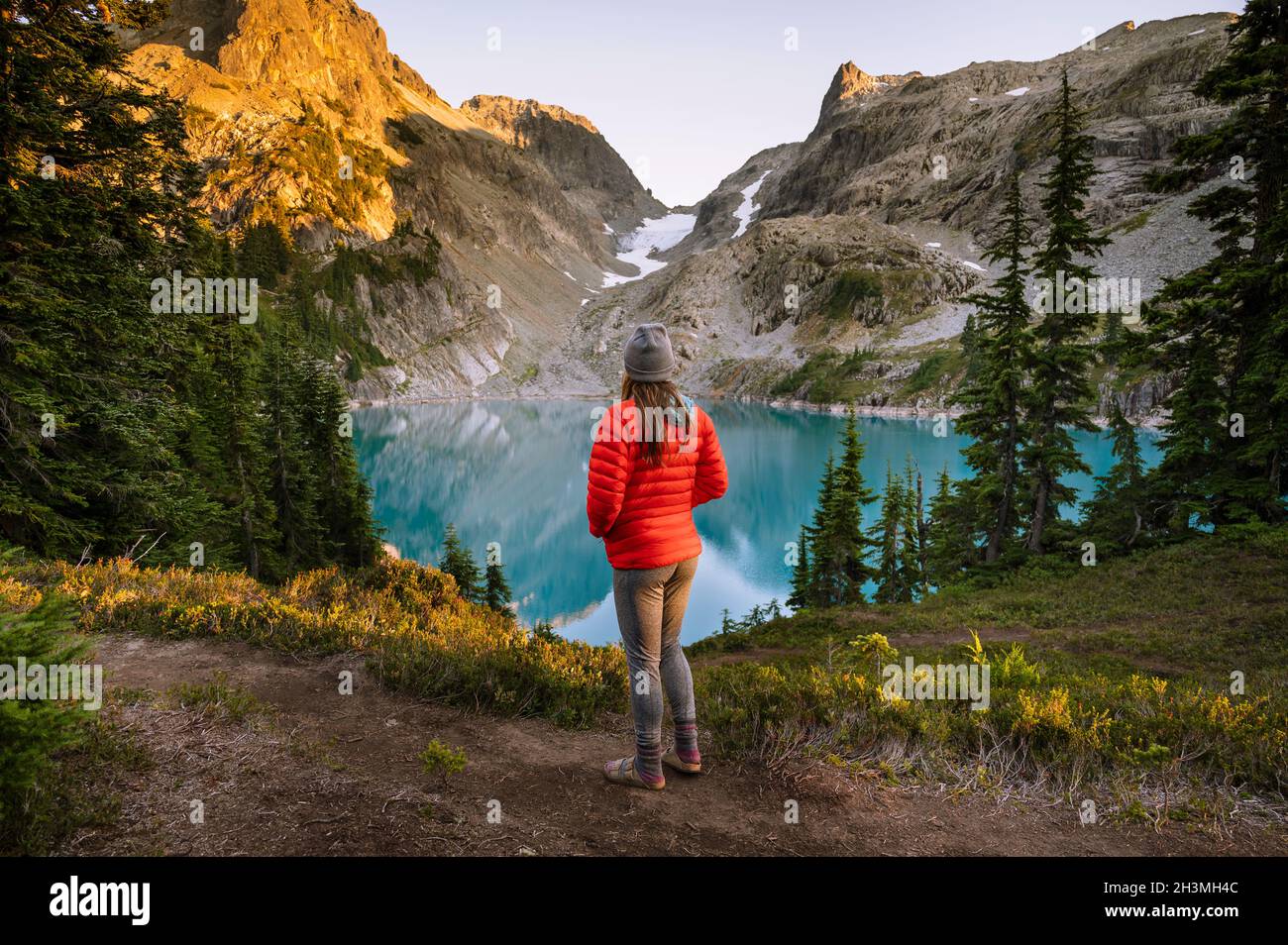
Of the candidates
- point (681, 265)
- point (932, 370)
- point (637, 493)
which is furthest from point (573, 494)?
point (681, 265)

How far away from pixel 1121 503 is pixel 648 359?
67.3 feet

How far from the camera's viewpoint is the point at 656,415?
411 centimetres

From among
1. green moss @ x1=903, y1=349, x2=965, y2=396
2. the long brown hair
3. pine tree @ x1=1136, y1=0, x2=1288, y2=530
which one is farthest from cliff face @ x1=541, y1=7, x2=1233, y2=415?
the long brown hair

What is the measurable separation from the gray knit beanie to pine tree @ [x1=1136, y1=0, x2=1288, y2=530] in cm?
1650

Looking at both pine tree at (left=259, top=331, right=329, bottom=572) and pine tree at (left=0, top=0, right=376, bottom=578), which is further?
pine tree at (left=259, top=331, right=329, bottom=572)

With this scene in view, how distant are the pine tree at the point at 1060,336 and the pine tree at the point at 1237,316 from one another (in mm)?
2934

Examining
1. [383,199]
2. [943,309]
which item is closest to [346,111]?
[383,199]

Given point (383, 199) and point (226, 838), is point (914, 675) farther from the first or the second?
point (383, 199)

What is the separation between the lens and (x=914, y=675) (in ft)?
20.5

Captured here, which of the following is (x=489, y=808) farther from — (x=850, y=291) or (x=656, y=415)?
(x=850, y=291)

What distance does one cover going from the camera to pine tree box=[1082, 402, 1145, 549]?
58.6ft

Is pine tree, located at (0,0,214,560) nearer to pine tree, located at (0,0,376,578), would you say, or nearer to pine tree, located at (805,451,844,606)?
pine tree, located at (0,0,376,578)

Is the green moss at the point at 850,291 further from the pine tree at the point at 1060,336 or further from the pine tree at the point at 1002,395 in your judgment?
the pine tree at the point at 1060,336

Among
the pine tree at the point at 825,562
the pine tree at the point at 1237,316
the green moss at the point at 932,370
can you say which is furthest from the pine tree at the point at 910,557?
the green moss at the point at 932,370
